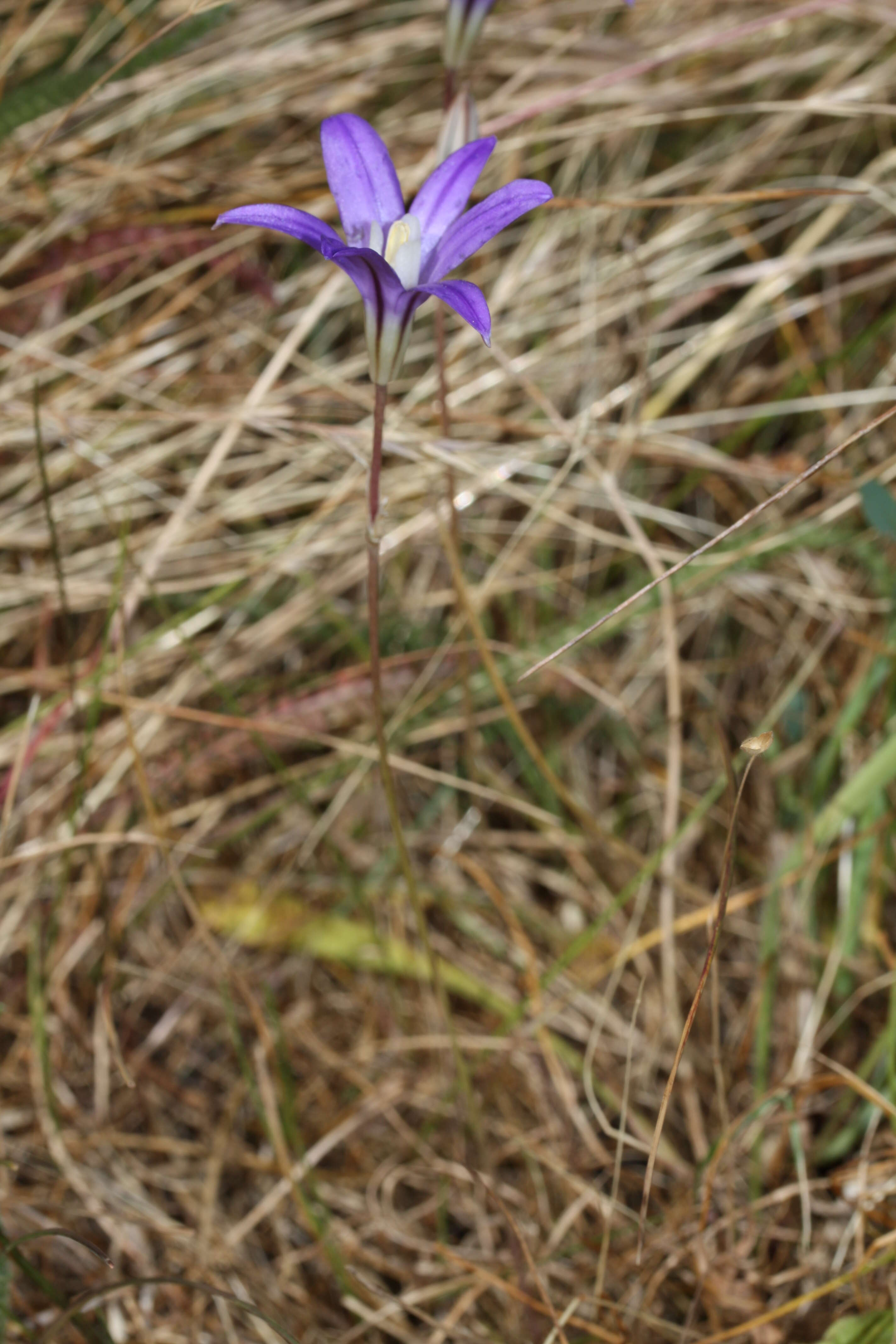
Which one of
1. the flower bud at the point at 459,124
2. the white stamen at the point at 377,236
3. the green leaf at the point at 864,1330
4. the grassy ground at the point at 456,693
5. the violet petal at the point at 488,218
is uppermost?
the flower bud at the point at 459,124

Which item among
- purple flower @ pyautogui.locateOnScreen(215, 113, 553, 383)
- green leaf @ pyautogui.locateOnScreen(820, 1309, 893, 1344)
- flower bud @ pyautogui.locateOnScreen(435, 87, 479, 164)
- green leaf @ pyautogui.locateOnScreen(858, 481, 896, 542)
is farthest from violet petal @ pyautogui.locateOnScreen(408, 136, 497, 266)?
green leaf @ pyautogui.locateOnScreen(820, 1309, 893, 1344)

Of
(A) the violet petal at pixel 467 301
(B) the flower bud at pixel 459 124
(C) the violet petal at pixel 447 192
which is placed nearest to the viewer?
(A) the violet petal at pixel 467 301

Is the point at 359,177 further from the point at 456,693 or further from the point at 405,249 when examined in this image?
the point at 456,693

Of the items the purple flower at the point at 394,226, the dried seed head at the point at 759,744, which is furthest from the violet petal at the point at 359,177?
the dried seed head at the point at 759,744

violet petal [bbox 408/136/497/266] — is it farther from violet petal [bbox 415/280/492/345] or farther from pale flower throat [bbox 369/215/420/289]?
violet petal [bbox 415/280/492/345]

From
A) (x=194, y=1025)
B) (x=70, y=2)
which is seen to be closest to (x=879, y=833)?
(x=194, y=1025)

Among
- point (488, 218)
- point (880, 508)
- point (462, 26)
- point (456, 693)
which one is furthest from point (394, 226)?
point (456, 693)

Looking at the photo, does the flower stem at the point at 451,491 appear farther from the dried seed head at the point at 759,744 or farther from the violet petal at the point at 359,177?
the dried seed head at the point at 759,744
